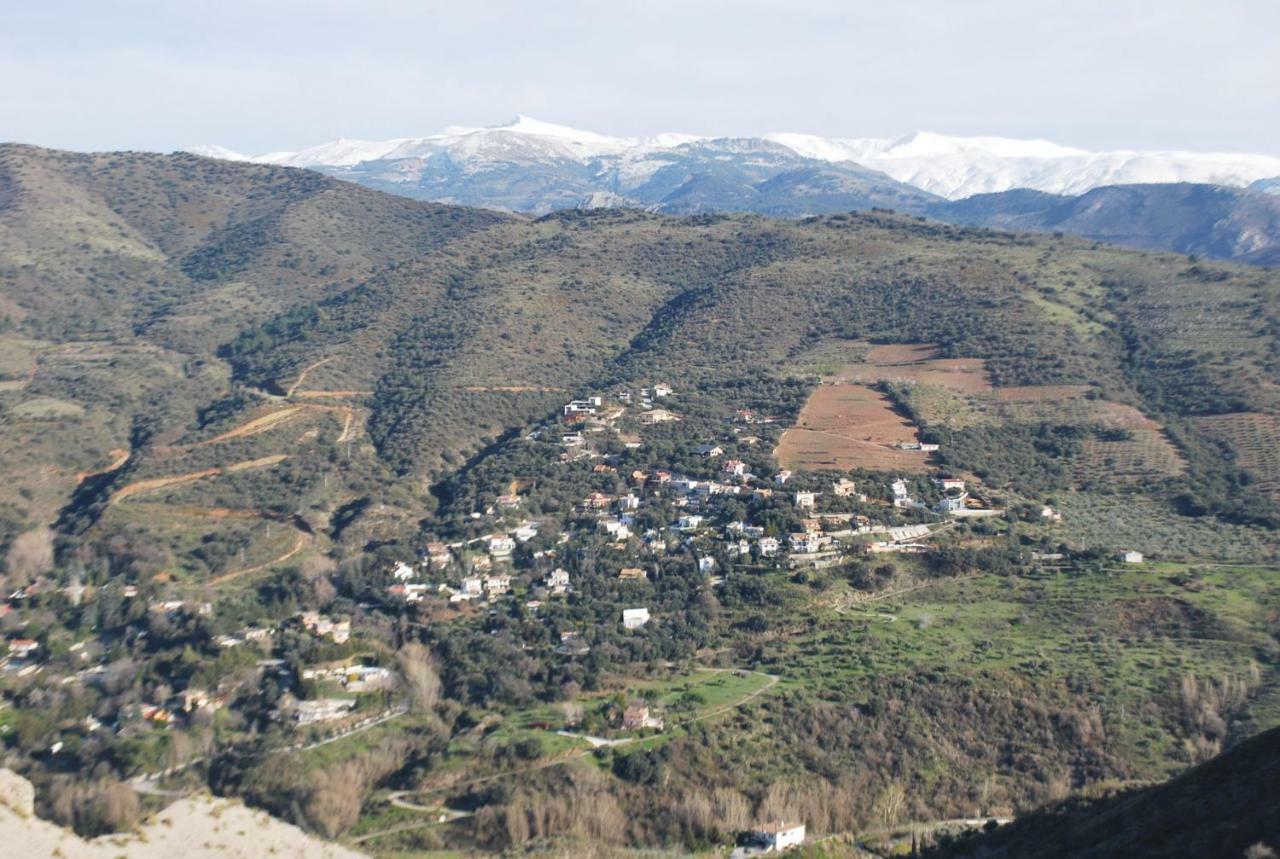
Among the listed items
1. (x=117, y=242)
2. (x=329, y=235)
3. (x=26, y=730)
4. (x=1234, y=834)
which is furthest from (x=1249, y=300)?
(x=117, y=242)

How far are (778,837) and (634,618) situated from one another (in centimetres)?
1394

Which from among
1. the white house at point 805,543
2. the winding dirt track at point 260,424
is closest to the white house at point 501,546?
the white house at point 805,543

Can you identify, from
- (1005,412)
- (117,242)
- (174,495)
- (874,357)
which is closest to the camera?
(174,495)

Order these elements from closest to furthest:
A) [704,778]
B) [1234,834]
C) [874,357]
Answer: [1234,834] < [704,778] < [874,357]

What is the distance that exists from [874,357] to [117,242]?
60108 millimetres

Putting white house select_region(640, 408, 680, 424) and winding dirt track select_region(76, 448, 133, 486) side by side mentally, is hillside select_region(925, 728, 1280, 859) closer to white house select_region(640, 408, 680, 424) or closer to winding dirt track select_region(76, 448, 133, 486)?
white house select_region(640, 408, 680, 424)

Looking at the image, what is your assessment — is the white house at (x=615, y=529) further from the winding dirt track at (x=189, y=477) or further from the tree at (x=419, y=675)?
the winding dirt track at (x=189, y=477)

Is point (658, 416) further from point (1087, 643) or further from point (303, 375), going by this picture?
point (1087, 643)

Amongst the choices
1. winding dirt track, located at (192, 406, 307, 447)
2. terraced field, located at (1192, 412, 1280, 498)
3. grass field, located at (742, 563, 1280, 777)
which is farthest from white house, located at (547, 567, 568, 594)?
terraced field, located at (1192, 412, 1280, 498)

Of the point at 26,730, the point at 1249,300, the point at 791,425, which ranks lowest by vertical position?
the point at 26,730

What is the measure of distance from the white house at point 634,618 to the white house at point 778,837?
41.9 feet

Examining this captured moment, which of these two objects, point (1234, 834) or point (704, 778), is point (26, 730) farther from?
point (1234, 834)

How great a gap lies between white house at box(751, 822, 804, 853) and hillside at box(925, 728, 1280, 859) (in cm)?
274

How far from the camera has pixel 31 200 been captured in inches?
3883
